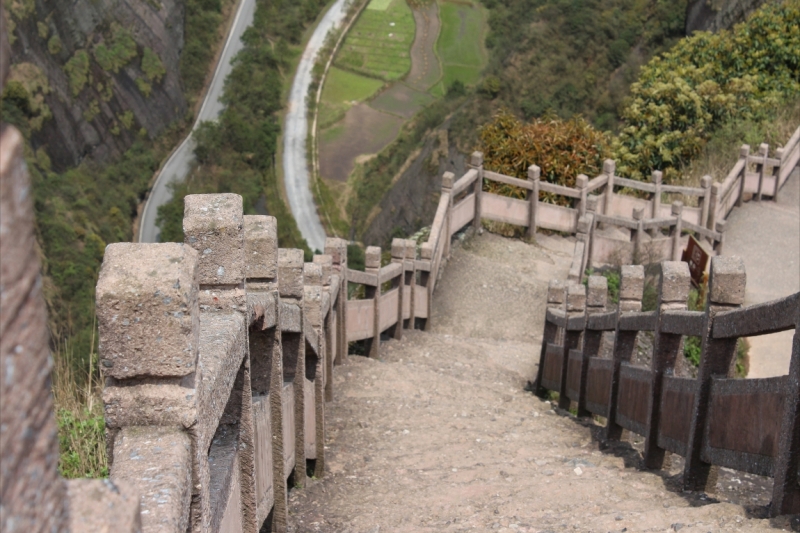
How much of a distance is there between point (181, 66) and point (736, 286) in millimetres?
71644

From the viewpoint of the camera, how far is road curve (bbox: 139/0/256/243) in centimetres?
6066

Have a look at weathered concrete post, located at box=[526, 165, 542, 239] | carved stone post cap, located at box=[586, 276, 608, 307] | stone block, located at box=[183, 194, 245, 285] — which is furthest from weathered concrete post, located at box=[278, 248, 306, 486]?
weathered concrete post, located at box=[526, 165, 542, 239]

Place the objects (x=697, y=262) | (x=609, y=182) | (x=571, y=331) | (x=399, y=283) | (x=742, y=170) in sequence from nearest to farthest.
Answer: (x=571, y=331) → (x=399, y=283) → (x=697, y=262) → (x=609, y=182) → (x=742, y=170)

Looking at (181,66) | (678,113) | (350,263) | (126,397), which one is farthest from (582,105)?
(181,66)

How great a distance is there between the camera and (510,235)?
15.3 m

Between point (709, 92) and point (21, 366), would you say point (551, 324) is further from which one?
point (709, 92)

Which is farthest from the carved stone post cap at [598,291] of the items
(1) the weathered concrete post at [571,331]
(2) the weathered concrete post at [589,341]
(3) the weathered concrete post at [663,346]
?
(3) the weathered concrete post at [663,346]

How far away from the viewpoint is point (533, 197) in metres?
14.7

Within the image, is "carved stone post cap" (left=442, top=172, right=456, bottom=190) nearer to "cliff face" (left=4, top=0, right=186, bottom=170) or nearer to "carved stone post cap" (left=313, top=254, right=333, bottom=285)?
"carved stone post cap" (left=313, top=254, right=333, bottom=285)

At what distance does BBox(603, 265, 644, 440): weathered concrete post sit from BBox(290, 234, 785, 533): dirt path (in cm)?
18

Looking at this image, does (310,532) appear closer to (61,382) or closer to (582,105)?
(61,382)

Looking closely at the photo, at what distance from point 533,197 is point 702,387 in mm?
9951

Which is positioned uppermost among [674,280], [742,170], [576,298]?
[742,170]

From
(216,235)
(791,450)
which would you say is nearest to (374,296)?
(791,450)
